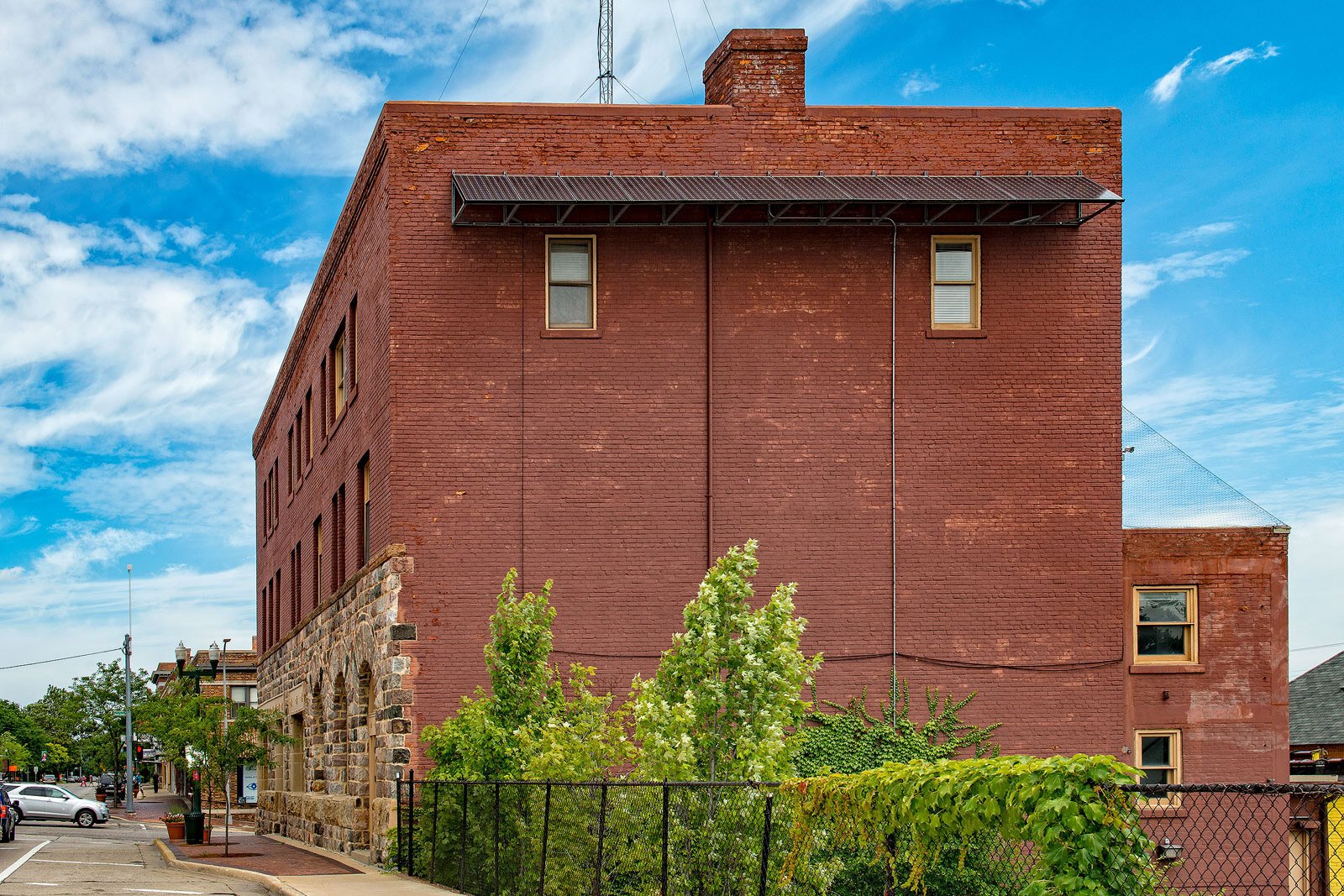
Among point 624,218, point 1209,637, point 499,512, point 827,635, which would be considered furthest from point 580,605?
point 1209,637

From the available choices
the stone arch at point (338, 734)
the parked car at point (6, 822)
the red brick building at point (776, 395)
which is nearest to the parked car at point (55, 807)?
the parked car at point (6, 822)

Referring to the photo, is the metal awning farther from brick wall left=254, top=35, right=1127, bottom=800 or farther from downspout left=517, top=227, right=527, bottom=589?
downspout left=517, top=227, right=527, bottom=589

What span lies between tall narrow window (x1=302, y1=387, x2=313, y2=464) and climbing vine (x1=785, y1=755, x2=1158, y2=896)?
3040 cm

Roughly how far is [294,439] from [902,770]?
117ft

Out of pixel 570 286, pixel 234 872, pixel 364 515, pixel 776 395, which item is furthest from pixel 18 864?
pixel 776 395

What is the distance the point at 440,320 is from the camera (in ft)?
83.7

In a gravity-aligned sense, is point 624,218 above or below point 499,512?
above

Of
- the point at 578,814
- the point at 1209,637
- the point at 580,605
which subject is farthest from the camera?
the point at 1209,637

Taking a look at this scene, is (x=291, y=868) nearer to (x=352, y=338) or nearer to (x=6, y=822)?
(x=352, y=338)

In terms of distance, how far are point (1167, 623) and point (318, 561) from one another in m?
21.0

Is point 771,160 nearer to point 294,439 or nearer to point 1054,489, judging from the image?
point 1054,489

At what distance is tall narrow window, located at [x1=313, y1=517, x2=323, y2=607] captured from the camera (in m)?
36.3

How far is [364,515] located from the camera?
30.0 m

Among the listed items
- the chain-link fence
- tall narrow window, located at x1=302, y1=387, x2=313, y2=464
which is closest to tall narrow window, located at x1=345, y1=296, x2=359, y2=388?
tall narrow window, located at x1=302, y1=387, x2=313, y2=464
